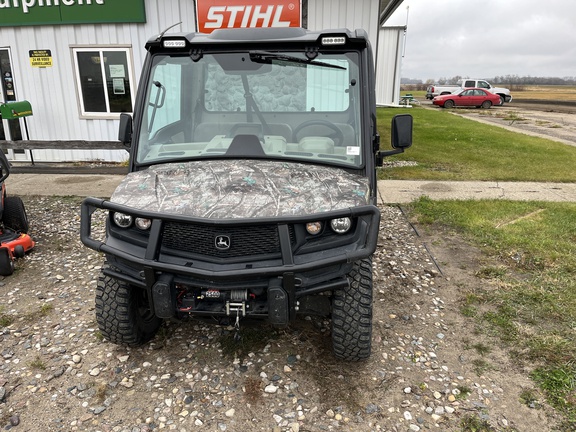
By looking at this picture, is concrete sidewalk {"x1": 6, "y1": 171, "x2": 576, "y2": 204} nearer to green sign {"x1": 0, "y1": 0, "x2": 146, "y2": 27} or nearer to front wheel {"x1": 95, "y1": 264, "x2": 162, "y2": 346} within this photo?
green sign {"x1": 0, "y1": 0, "x2": 146, "y2": 27}

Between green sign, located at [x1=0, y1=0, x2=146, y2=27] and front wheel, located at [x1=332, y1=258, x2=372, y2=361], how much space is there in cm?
809

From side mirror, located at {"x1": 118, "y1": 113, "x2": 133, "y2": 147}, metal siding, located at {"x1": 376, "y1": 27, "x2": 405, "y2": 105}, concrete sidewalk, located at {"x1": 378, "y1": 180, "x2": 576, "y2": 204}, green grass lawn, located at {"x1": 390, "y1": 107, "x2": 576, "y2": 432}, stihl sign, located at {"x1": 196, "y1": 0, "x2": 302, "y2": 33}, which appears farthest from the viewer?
metal siding, located at {"x1": 376, "y1": 27, "x2": 405, "y2": 105}

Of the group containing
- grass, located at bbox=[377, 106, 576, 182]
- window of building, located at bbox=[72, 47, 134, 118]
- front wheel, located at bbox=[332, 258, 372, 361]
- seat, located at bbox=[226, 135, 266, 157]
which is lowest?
grass, located at bbox=[377, 106, 576, 182]

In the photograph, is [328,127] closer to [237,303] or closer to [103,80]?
[237,303]

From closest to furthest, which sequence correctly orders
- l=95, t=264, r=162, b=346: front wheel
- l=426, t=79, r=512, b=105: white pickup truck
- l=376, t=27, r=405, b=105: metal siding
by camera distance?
l=95, t=264, r=162, b=346: front wheel, l=376, t=27, r=405, b=105: metal siding, l=426, t=79, r=512, b=105: white pickup truck

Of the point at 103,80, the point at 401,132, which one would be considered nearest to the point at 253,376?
the point at 401,132

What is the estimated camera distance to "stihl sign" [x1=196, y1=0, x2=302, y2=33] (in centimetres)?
788

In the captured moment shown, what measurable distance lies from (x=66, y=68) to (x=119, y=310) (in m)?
8.15

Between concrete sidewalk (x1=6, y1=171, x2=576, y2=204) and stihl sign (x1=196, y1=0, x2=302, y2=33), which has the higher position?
Answer: stihl sign (x1=196, y1=0, x2=302, y2=33)

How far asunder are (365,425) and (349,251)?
1045 millimetres

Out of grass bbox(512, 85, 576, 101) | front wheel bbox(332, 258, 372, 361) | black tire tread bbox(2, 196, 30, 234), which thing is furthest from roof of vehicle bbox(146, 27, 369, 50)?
grass bbox(512, 85, 576, 101)

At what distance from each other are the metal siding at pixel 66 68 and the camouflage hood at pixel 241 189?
6732 mm

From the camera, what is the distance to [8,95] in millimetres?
9703

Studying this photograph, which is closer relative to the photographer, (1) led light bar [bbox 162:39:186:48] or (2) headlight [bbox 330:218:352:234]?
(2) headlight [bbox 330:218:352:234]
